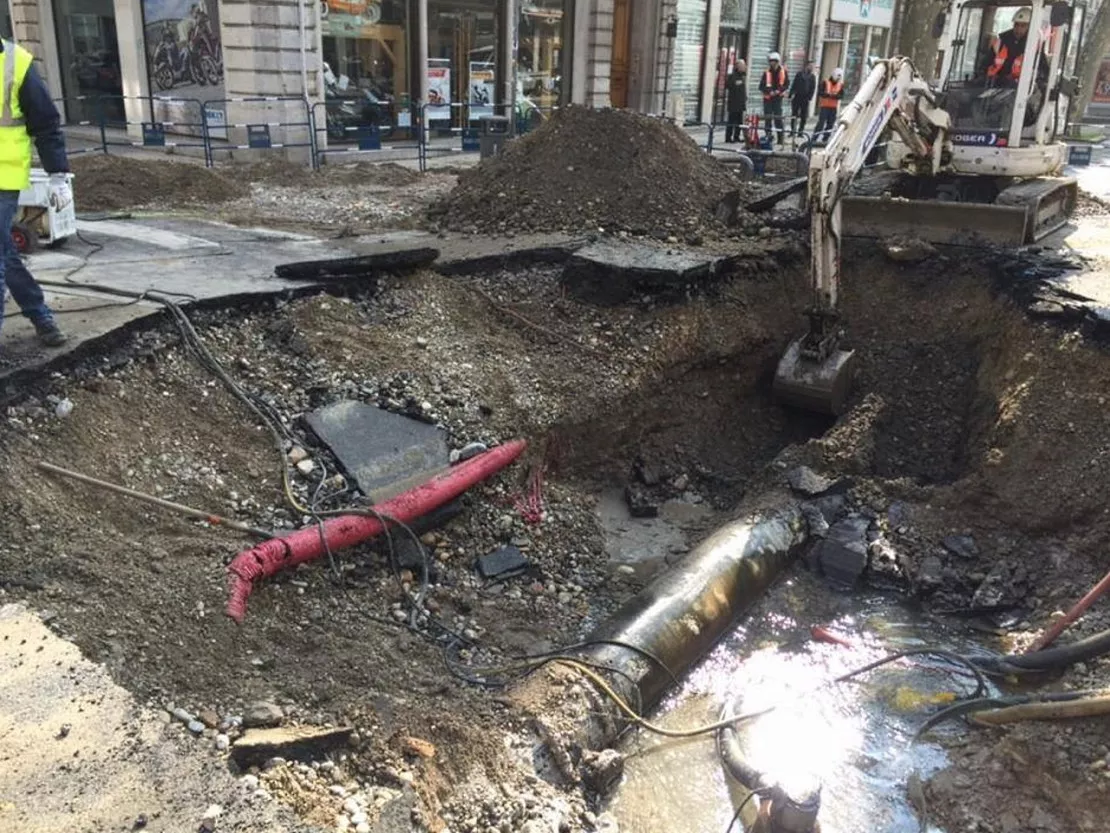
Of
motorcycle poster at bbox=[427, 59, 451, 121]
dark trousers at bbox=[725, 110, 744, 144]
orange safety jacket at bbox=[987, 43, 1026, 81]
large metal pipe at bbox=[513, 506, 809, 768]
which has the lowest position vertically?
large metal pipe at bbox=[513, 506, 809, 768]

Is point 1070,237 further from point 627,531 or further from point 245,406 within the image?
point 245,406

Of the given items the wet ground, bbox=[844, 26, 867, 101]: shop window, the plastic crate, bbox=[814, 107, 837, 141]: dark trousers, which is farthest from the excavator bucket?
bbox=[844, 26, 867, 101]: shop window

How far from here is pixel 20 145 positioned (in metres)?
5.17

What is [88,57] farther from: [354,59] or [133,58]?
[354,59]

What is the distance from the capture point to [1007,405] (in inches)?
279

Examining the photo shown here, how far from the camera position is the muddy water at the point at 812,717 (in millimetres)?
4391

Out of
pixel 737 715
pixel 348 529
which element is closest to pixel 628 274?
pixel 348 529

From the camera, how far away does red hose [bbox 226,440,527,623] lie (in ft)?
15.0

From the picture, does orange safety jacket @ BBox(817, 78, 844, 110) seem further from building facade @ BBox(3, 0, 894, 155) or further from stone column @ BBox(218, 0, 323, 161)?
stone column @ BBox(218, 0, 323, 161)

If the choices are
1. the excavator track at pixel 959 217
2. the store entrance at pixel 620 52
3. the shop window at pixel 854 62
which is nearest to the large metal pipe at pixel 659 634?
the excavator track at pixel 959 217

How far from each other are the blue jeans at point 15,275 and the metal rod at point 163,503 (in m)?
1.07

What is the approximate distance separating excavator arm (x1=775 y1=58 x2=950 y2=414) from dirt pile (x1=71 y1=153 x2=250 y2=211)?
775cm

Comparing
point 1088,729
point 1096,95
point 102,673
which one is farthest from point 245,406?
point 1096,95

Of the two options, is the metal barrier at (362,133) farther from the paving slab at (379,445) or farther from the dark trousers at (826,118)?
the paving slab at (379,445)
